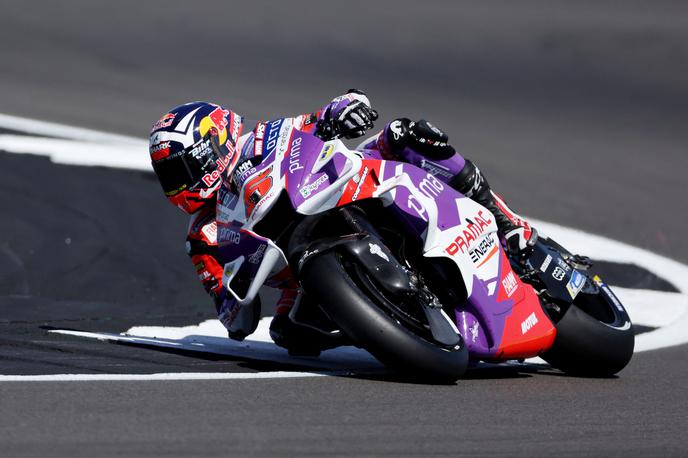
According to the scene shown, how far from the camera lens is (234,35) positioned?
47.9ft

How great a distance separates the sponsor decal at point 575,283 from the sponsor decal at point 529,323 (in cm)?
32

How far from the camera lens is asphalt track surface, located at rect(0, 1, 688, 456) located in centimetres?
454

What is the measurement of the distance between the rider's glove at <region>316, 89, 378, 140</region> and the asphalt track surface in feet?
3.54

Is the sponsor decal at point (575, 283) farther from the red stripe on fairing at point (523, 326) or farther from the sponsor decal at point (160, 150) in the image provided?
the sponsor decal at point (160, 150)

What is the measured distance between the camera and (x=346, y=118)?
6207 mm

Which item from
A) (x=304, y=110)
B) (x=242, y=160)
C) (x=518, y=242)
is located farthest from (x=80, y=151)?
(x=518, y=242)

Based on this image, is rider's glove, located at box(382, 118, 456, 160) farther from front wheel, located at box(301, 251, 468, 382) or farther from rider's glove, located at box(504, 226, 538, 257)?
front wheel, located at box(301, 251, 468, 382)

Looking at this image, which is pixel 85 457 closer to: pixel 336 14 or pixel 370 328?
pixel 370 328

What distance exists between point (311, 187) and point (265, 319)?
194 cm

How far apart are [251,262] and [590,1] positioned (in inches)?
389

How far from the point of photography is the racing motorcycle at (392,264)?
537cm

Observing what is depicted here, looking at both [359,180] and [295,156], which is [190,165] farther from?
[359,180]

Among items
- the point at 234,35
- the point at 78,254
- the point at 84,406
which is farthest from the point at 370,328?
the point at 234,35

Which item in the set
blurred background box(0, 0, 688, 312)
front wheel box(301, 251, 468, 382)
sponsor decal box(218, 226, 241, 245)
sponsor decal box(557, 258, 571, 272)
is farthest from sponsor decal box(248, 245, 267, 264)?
blurred background box(0, 0, 688, 312)
